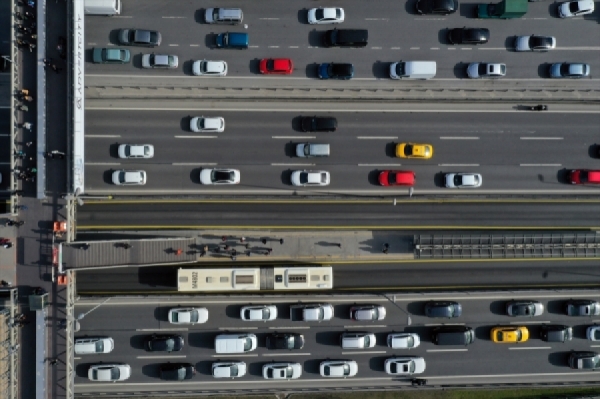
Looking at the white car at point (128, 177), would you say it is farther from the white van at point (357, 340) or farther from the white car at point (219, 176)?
the white van at point (357, 340)

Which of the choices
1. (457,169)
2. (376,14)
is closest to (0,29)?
(376,14)

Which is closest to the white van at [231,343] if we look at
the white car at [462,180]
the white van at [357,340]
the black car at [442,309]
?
the white van at [357,340]

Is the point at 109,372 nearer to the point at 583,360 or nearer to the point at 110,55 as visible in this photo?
the point at 110,55

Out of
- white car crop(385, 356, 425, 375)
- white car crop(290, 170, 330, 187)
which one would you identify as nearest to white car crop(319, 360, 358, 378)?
white car crop(385, 356, 425, 375)

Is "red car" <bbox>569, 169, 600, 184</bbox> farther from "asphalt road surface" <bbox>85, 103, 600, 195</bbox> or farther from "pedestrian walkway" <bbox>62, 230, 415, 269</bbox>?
"pedestrian walkway" <bbox>62, 230, 415, 269</bbox>

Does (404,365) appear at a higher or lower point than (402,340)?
lower

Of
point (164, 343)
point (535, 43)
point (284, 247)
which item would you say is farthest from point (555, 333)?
point (164, 343)
